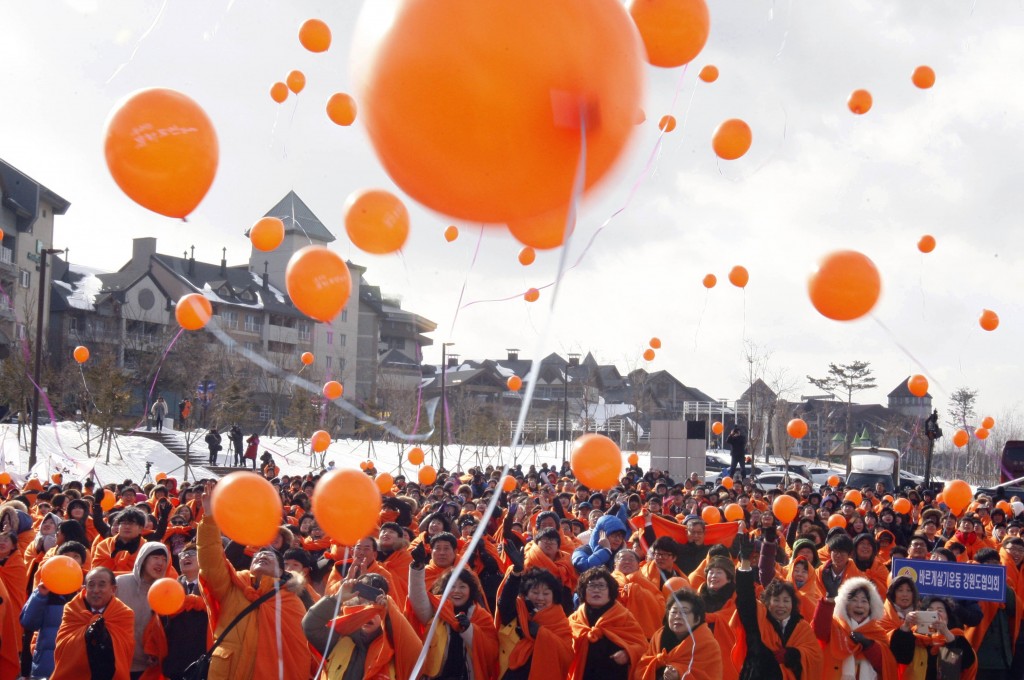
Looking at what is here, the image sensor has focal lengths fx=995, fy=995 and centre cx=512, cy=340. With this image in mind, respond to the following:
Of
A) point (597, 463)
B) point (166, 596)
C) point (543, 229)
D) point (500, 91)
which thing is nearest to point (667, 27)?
point (543, 229)

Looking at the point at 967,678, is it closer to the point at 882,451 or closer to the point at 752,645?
the point at 752,645

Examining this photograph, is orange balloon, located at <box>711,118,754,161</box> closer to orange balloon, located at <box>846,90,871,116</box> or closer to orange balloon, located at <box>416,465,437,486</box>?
orange balloon, located at <box>846,90,871,116</box>

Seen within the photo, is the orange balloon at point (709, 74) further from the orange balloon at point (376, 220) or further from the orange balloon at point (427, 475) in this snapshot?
the orange balloon at point (427, 475)

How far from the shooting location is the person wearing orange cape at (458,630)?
17.9 ft

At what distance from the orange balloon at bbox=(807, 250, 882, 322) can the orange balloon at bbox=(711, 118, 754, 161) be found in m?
1.08

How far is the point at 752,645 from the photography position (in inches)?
227

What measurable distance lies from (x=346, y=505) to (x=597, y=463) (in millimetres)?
1900

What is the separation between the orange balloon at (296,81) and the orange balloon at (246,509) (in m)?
3.47

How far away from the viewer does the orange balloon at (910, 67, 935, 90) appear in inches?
283

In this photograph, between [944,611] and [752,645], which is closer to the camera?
[752,645]

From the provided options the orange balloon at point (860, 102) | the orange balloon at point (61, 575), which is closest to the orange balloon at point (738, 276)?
the orange balloon at point (860, 102)

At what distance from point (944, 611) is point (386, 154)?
492cm

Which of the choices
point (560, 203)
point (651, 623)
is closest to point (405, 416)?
point (651, 623)

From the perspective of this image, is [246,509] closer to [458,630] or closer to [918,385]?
[458,630]
